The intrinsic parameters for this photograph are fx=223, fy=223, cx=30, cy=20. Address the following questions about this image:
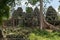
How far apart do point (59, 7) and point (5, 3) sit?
5576 mm

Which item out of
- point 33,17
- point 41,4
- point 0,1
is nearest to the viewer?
point 0,1

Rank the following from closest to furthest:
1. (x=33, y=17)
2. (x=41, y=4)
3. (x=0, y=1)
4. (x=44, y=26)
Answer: (x=0, y=1) → (x=41, y=4) → (x=44, y=26) → (x=33, y=17)

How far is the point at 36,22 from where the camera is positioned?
45.9ft

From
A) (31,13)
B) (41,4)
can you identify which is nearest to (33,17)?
(31,13)

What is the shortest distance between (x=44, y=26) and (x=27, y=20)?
1.57 m

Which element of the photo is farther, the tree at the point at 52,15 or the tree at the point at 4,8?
the tree at the point at 52,15

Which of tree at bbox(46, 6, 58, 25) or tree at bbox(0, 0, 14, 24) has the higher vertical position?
tree at bbox(0, 0, 14, 24)

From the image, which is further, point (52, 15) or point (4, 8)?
point (52, 15)

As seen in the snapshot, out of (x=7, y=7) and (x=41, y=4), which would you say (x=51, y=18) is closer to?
(x=41, y=4)

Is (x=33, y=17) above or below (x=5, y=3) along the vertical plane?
below

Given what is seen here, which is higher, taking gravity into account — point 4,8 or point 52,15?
point 4,8

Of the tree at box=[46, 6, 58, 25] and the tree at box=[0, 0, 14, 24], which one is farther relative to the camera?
the tree at box=[46, 6, 58, 25]

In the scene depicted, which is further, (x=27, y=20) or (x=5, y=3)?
(x=27, y=20)

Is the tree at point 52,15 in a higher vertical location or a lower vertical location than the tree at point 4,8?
lower
